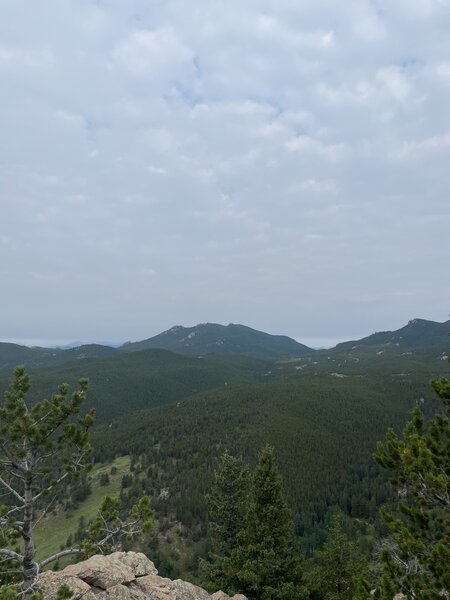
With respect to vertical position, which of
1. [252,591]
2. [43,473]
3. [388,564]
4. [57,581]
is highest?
[43,473]

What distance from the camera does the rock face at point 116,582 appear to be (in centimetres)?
1670

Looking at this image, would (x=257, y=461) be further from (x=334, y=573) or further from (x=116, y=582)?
(x=116, y=582)

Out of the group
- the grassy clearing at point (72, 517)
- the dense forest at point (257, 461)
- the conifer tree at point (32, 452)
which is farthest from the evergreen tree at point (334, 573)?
the grassy clearing at point (72, 517)

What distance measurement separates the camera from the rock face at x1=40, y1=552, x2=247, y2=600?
16703 millimetres

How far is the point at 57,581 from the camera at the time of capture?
1706 centimetres

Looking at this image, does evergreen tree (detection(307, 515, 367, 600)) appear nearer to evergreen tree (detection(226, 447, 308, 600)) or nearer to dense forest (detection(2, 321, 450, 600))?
evergreen tree (detection(226, 447, 308, 600))

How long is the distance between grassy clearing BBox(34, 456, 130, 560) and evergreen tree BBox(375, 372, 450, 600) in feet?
289

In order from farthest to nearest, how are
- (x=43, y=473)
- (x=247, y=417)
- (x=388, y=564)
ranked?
(x=247, y=417) → (x=43, y=473) → (x=388, y=564)

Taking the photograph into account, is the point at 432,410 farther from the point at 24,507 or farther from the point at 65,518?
the point at 24,507

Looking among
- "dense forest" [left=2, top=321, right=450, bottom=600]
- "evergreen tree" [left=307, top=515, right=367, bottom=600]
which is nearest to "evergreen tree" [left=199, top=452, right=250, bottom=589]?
"evergreen tree" [left=307, top=515, right=367, bottom=600]

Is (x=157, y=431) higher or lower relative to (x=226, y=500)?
lower

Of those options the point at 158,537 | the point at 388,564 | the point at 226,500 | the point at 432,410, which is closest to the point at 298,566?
the point at 226,500

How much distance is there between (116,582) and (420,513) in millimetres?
13963

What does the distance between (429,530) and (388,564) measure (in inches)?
76.8
